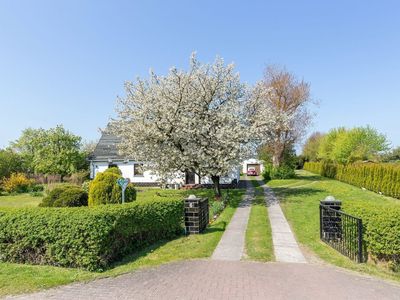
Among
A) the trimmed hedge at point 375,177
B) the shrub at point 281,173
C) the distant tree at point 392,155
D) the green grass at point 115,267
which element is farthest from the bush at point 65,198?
the distant tree at point 392,155

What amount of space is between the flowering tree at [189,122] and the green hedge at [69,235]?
898cm

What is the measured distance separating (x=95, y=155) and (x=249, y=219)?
74.1 ft

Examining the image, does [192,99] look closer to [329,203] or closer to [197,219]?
[197,219]

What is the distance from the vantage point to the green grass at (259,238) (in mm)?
7029

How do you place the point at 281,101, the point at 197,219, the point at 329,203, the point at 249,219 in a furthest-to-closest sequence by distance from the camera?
the point at 281,101, the point at 249,219, the point at 197,219, the point at 329,203

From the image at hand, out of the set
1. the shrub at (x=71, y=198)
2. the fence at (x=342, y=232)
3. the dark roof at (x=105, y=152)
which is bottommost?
the fence at (x=342, y=232)

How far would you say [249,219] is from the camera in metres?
11.6

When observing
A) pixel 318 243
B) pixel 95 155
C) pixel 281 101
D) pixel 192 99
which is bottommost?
pixel 318 243

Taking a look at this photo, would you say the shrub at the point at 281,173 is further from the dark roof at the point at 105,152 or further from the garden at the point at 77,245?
the garden at the point at 77,245

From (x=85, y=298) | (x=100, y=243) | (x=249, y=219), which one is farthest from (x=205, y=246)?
(x=249, y=219)

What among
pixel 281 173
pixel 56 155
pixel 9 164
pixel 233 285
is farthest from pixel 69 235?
pixel 281 173

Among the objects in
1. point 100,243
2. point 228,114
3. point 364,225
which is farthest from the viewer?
point 228,114

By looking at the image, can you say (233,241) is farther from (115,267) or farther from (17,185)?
(17,185)

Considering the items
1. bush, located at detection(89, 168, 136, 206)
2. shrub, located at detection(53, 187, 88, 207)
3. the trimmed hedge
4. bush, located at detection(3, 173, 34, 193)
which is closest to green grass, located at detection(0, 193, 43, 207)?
bush, located at detection(3, 173, 34, 193)
